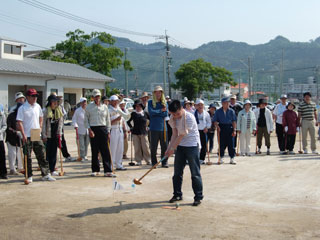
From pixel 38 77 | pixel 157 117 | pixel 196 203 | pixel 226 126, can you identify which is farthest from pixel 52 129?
pixel 38 77

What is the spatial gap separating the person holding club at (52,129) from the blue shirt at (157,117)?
255 centimetres

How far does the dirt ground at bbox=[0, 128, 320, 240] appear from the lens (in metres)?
5.43

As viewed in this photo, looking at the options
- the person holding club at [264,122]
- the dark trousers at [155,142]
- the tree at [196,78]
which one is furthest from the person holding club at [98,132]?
the tree at [196,78]

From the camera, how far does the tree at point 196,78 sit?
58.2m

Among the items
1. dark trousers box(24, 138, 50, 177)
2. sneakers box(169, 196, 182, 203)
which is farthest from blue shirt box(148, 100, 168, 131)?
sneakers box(169, 196, 182, 203)

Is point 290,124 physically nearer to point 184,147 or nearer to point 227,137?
point 227,137

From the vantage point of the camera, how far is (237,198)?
7.36 meters

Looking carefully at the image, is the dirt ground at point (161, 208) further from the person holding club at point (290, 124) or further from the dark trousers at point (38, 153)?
the person holding club at point (290, 124)

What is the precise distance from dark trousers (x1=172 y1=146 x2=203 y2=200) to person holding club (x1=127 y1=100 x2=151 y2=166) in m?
4.35

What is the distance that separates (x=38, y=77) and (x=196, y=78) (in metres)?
30.6

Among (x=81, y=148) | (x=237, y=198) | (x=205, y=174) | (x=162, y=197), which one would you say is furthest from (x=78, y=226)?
(x=81, y=148)

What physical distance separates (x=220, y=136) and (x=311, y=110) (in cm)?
389

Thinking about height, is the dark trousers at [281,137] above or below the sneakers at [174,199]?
above

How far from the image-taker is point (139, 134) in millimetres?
11383
